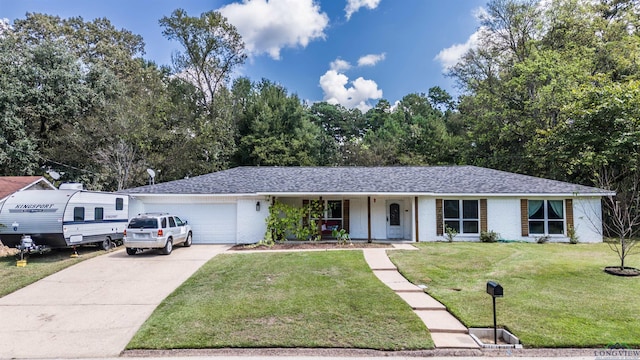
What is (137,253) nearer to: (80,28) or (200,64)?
(200,64)

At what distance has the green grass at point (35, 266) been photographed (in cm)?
968

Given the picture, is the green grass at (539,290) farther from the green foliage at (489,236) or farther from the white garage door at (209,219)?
the white garage door at (209,219)

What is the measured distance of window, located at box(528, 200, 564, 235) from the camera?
16078 mm

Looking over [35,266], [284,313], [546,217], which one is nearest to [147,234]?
[35,266]

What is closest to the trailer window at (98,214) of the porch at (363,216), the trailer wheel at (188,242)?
the trailer wheel at (188,242)

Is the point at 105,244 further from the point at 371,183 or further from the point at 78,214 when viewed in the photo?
the point at 371,183

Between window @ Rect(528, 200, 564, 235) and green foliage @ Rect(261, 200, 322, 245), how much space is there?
33.4ft

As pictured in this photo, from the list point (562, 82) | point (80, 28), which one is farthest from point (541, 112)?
point (80, 28)

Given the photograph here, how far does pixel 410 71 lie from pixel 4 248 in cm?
2941

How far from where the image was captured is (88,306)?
7766 mm

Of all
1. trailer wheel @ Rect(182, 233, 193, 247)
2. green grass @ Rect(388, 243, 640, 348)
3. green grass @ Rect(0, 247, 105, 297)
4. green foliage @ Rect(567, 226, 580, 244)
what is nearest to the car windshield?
green grass @ Rect(0, 247, 105, 297)

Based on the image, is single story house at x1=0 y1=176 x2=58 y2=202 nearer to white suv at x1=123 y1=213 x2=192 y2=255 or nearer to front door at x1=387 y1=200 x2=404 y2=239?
white suv at x1=123 y1=213 x2=192 y2=255

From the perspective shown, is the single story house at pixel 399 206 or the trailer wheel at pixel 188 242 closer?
the trailer wheel at pixel 188 242

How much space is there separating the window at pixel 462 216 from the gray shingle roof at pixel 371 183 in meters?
0.71
